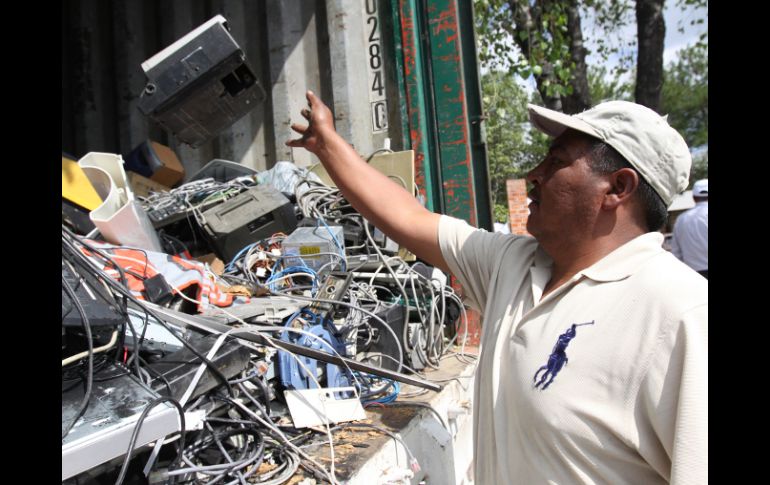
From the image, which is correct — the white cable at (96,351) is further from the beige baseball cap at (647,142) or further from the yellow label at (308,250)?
the yellow label at (308,250)

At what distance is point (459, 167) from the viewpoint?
11.7 feet

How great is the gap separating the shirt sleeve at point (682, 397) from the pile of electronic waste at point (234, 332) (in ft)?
3.20

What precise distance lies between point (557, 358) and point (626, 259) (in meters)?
0.27

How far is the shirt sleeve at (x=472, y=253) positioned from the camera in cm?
149

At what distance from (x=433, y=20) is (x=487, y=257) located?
2571 millimetres

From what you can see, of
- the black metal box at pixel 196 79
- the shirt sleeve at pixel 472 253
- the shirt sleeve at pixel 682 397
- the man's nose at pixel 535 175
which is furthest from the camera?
the black metal box at pixel 196 79

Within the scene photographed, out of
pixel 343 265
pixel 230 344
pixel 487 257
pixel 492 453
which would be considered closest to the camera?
pixel 492 453

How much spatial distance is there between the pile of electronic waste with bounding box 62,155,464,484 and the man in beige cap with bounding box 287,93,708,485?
0.73 metres

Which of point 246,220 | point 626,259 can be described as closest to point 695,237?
point 246,220

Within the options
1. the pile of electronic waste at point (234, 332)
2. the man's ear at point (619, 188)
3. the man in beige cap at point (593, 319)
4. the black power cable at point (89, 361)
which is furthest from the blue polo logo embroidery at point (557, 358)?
the black power cable at point (89, 361)

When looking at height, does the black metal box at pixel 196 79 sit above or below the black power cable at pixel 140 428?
above

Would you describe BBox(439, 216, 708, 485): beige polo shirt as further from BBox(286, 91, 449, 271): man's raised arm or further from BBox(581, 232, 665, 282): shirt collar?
BBox(286, 91, 449, 271): man's raised arm
